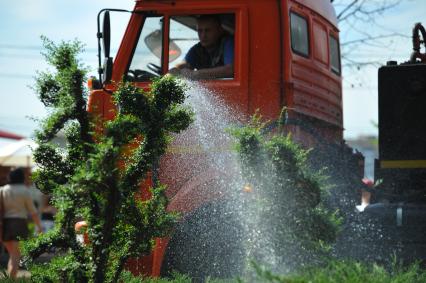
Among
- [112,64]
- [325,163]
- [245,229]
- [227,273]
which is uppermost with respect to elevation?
[112,64]

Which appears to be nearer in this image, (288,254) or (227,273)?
(288,254)

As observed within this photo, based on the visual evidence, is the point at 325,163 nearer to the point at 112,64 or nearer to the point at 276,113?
the point at 276,113

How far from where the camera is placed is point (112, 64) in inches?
255

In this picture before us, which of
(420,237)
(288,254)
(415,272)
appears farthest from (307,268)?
(420,237)

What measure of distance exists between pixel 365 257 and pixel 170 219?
1915 mm

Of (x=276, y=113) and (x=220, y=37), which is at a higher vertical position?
(x=220, y=37)

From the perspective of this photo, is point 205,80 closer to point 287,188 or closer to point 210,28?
point 210,28

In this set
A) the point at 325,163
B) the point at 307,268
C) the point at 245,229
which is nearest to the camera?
the point at 307,268

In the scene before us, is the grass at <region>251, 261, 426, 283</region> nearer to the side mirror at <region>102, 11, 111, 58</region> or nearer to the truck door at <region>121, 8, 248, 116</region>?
the truck door at <region>121, 8, 248, 116</region>

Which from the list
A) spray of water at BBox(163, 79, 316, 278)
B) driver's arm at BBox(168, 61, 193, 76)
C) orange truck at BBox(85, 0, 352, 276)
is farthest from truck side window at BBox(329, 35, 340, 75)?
spray of water at BBox(163, 79, 316, 278)

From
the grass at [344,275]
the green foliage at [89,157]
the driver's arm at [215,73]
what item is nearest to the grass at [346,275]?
the grass at [344,275]

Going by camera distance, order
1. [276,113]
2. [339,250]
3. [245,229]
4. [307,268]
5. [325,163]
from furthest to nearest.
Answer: [325,163] < [276,113] < [339,250] < [245,229] < [307,268]

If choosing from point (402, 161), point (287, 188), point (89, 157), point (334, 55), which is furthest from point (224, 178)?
point (334, 55)

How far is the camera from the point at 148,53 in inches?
261
